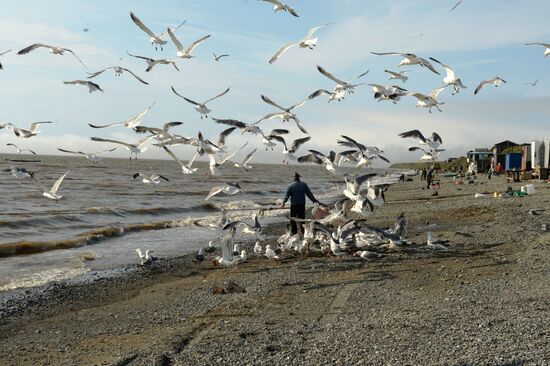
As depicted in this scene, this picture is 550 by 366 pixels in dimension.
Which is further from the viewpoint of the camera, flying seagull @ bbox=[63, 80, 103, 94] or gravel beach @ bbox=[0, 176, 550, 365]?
flying seagull @ bbox=[63, 80, 103, 94]

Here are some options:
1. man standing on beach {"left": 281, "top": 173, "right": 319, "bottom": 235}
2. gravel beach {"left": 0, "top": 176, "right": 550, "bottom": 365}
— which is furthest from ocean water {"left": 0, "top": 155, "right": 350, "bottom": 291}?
man standing on beach {"left": 281, "top": 173, "right": 319, "bottom": 235}

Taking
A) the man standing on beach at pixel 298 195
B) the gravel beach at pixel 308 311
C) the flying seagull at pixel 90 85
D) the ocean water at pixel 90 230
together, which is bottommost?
the ocean water at pixel 90 230

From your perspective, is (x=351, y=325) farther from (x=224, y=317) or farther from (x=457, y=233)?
(x=457, y=233)

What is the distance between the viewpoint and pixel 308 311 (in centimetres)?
888

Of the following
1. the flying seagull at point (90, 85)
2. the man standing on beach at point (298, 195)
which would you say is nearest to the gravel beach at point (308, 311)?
the man standing on beach at point (298, 195)

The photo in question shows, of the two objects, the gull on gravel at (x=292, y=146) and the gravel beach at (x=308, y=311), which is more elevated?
the gull on gravel at (x=292, y=146)

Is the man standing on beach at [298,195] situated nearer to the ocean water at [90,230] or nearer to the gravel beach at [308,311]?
the gravel beach at [308,311]

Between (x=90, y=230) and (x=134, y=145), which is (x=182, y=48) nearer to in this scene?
(x=134, y=145)

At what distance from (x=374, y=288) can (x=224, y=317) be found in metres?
2.71

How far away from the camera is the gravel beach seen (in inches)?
265

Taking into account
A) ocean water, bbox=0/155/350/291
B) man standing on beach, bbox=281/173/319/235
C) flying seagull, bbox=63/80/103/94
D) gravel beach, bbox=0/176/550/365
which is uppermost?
flying seagull, bbox=63/80/103/94

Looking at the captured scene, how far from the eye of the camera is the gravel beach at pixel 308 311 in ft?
22.1

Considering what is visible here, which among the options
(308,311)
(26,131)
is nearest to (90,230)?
(26,131)

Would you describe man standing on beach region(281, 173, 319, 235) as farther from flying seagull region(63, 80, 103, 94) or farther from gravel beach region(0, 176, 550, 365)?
flying seagull region(63, 80, 103, 94)
